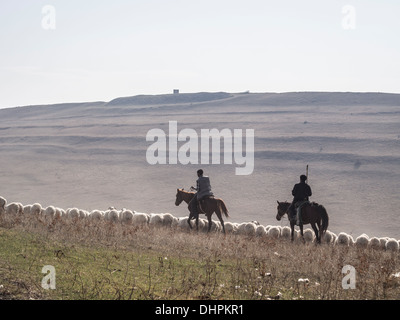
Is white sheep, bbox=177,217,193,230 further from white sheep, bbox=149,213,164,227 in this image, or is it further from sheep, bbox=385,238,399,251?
sheep, bbox=385,238,399,251

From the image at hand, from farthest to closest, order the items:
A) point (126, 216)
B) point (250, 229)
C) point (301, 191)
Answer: point (126, 216) < point (250, 229) < point (301, 191)

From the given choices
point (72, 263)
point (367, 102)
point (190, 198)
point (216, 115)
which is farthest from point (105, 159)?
point (72, 263)

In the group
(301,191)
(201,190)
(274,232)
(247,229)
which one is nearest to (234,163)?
(247,229)

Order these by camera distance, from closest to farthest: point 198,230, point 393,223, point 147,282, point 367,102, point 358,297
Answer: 1. point 358,297
2. point 147,282
3. point 198,230
4. point 393,223
5. point 367,102

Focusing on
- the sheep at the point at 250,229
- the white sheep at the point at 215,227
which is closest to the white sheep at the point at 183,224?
the white sheep at the point at 215,227

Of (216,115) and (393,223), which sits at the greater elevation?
(216,115)

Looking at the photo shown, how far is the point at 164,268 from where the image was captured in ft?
37.6

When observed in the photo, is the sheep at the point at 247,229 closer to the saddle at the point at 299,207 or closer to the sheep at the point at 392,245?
the saddle at the point at 299,207

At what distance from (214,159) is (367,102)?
51.6m

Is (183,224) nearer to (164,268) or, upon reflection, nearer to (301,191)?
(301,191)

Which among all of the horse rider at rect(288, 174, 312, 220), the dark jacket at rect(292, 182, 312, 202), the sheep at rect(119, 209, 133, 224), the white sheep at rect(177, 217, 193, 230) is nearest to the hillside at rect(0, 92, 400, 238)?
the white sheep at rect(177, 217, 193, 230)

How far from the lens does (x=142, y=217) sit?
2297 centimetres

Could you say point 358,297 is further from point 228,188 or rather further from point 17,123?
point 17,123

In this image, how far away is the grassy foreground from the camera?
9102 mm
